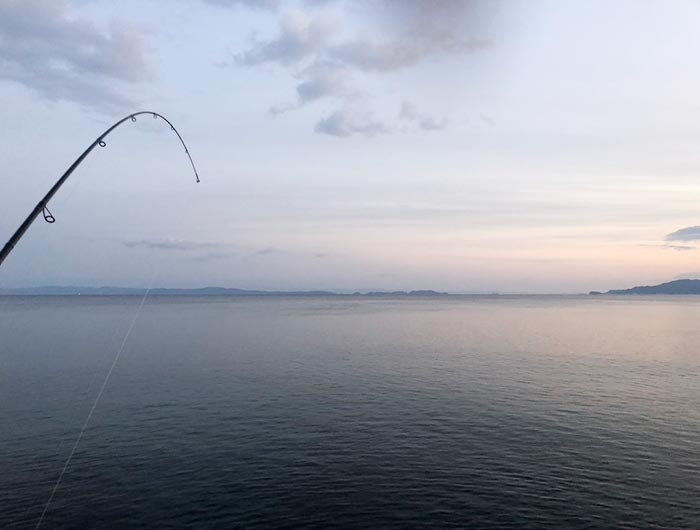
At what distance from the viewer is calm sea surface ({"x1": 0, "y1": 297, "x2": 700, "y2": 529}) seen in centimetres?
2317

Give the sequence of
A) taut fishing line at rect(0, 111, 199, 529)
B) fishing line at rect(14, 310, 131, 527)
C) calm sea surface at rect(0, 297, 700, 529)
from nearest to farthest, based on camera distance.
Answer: taut fishing line at rect(0, 111, 199, 529) < fishing line at rect(14, 310, 131, 527) < calm sea surface at rect(0, 297, 700, 529)

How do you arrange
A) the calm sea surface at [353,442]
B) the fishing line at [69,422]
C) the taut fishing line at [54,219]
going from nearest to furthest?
the taut fishing line at [54,219] → the fishing line at [69,422] → the calm sea surface at [353,442]

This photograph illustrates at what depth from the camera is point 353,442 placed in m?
31.6

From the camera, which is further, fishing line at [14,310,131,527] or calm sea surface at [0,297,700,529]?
calm sea surface at [0,297,700,529]

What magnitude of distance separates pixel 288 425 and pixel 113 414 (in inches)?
531

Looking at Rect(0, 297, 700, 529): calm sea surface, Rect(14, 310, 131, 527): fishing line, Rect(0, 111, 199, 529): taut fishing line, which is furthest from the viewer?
Rect(0, 297, 700, 529): calm sea surface

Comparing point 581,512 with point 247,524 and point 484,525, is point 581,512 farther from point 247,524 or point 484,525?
point 247,524

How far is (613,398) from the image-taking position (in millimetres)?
43875

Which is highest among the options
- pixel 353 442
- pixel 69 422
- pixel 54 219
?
pixel 54 219

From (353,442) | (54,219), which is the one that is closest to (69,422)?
(353,442)

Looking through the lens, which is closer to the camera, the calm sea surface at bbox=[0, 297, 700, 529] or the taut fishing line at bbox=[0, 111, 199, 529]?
the taut fishing line at bbox=[0, 111, 199, 529]

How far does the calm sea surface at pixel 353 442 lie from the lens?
23172mm

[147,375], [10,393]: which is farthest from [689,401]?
[10,393]

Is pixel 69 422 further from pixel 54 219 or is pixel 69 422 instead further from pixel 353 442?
pixel 54 219
